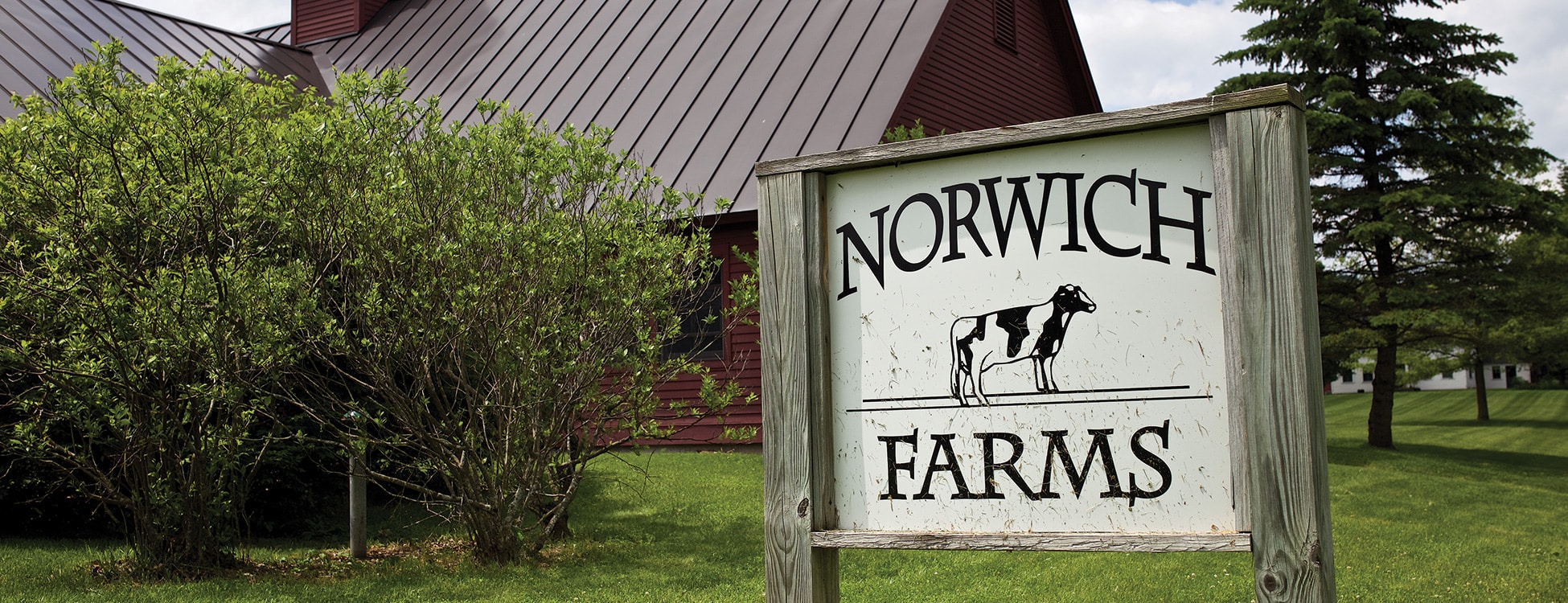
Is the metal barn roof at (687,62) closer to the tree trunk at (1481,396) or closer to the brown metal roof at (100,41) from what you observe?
the brown metal roof at (100,41)

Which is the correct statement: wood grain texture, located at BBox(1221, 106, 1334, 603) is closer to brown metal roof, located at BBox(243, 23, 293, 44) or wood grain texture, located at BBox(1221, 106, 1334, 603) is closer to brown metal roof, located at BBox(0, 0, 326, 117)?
brown metal roof, located at BBox(0, 0, 326, 117)

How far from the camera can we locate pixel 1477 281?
18.0m

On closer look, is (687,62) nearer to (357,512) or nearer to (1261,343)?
(357,512)

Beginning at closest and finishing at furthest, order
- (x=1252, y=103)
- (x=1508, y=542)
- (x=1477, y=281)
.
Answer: (x=1252, y=103) < (x=1508, y=542) < (x=1477, y=281)

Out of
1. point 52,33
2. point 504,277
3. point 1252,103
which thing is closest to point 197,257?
point 504,277

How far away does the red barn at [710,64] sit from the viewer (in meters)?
14.4

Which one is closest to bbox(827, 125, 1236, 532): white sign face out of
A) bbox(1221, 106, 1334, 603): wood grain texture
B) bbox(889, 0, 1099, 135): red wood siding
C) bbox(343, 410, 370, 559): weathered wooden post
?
bbox(1221, 106, 1334, 603): wood grain texture

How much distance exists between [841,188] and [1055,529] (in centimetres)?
114

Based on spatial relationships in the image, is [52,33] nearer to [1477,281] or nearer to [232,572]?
[232,572]

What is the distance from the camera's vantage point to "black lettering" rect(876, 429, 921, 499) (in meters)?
3.33

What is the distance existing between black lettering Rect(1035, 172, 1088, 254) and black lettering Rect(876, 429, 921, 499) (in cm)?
63

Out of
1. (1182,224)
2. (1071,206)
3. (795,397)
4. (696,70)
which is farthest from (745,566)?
(696,70)

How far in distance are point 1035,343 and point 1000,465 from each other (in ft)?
1.13

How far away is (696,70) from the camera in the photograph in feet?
53.5
